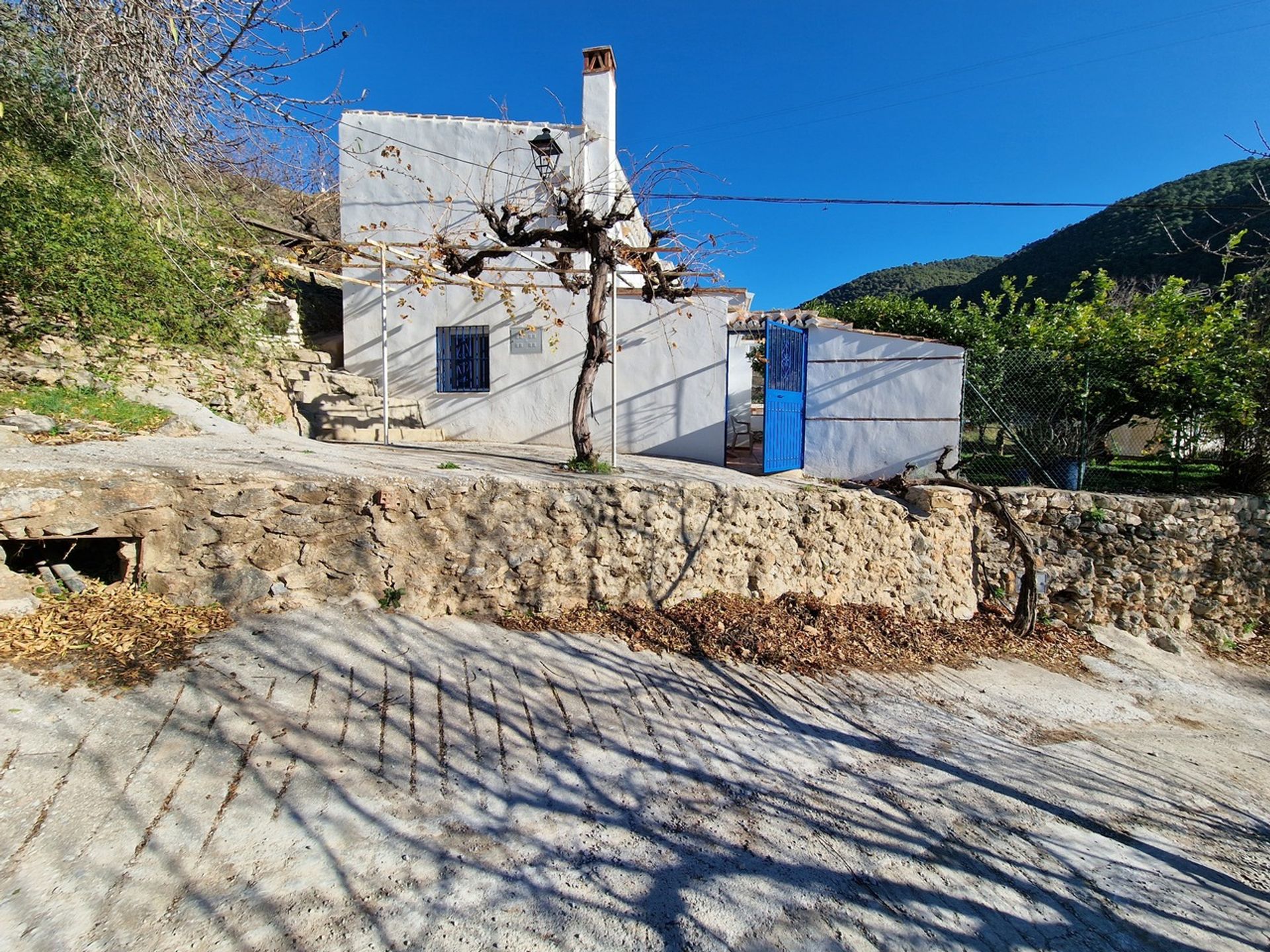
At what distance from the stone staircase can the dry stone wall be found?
369cm

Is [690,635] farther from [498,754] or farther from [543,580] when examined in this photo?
[498,754]

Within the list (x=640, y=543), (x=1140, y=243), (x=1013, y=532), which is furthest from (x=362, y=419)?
(x=1140, y=243)

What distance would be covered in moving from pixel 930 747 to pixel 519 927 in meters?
3.06

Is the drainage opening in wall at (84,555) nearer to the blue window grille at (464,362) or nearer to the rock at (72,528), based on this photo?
the rock at (72,528)

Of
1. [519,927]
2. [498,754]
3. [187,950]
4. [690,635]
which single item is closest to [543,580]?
[690,635]

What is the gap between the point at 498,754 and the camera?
3166 mm

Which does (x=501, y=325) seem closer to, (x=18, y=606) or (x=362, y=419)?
(x=362, y=419)

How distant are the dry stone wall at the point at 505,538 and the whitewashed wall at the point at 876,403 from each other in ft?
4.19

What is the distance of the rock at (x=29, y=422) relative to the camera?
4336 mm

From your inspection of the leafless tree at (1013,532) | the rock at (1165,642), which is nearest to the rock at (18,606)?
the leafless tree at (1013,532)

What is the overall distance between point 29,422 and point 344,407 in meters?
3.95

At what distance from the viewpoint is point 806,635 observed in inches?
208

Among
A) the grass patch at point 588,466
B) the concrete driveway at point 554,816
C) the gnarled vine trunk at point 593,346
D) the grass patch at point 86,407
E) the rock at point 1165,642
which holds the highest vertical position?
the gnarled vine trunk at point 593,346

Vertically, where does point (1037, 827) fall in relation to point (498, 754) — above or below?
below
